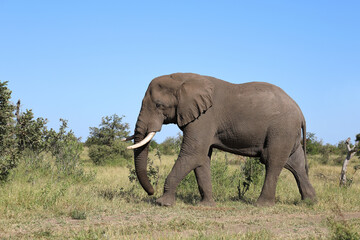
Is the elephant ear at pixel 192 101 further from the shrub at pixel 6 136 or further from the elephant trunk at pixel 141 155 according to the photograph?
the shrub at pixel 6 136

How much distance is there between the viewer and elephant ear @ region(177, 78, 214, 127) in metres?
8.87

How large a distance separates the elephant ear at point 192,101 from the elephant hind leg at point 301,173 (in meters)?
2.93

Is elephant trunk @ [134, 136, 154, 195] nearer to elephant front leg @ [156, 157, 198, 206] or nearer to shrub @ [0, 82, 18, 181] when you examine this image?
elephant front leg @ [156, 157, 198, 206]

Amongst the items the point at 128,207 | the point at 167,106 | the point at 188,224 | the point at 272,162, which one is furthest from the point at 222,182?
the point at 188,224

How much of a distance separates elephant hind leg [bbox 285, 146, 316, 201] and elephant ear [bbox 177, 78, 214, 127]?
9.61ft

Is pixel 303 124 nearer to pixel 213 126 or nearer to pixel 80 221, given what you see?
pixel 213 126

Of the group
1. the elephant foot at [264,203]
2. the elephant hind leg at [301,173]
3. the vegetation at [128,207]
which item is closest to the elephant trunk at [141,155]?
the vegetation at [128,207]

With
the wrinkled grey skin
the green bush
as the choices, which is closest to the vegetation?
the wrinkled grey skin

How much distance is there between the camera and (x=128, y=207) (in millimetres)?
8469

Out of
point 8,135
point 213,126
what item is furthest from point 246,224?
point 8,135

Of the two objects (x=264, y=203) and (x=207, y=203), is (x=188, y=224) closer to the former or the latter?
(x=207, y=203)

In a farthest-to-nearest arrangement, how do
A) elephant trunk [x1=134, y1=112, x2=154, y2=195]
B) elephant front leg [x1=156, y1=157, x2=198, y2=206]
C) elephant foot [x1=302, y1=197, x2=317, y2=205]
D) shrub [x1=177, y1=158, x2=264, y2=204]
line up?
shrub [x1=177, y1=158, x2=264, y2=204], elephant foot [x1=302, y1=197, x2=317, y2=205], elephant trunk [x1=134, y1=112, x2=154, y2=195], elephant front leg [x1=156, y1=157, x2=198, y2=206]

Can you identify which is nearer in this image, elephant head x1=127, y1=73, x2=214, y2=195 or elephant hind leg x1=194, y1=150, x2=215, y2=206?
elephant head x1=127, y1=73, x2=214, y2=195

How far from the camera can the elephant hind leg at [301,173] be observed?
33.4ft
